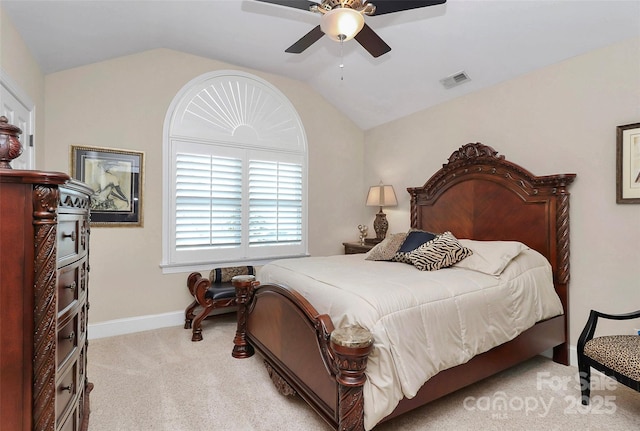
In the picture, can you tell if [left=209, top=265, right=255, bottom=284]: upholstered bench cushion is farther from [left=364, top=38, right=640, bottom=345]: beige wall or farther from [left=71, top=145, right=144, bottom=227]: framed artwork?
[left=364, top=38, right=640, bottom=345]: beige wall

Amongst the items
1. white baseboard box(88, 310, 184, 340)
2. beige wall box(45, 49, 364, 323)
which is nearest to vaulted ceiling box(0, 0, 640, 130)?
beige wall box(45, 49, 364, 323)

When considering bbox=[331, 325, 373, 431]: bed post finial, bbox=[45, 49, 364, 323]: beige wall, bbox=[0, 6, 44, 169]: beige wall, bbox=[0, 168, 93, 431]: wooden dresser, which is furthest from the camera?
bbox=[45, 49, 364, 323]: beige wall

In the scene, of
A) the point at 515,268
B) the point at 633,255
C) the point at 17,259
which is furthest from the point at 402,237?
the point at 17,259

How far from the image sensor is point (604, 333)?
257cm

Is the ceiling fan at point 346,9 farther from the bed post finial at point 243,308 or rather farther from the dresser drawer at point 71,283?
the bed post finial at point 243,308

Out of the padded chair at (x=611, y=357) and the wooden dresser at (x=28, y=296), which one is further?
the padded chair at (x=611, y=357)

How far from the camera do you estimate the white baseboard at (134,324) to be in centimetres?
325

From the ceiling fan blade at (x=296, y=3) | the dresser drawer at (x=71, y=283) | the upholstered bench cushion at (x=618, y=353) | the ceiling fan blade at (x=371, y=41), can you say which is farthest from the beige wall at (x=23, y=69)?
the upholstered bench cushion at (x=618, y=353)

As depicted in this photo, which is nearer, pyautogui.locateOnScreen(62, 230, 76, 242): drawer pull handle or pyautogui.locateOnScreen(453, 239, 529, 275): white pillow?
pyautogui.locateOnScreen(62, 230, 76, 242): drawer pull handle

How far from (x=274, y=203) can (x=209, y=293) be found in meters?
1.45

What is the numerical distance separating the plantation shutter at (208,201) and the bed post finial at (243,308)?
117 cm

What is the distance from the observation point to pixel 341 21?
6.13 ft

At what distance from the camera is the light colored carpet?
1925 mm

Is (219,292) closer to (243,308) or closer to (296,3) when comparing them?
(243,308)
